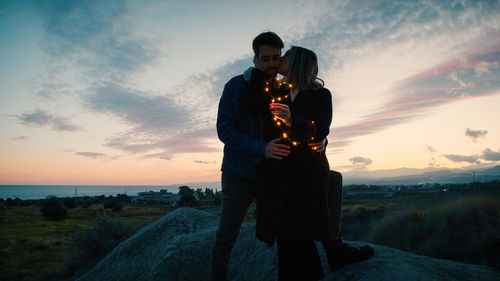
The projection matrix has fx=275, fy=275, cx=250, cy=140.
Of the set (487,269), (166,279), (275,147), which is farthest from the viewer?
(166,279)

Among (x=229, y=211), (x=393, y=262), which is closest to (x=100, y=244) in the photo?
(x=229, y=211)

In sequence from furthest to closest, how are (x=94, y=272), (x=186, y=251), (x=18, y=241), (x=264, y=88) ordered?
(x=18, y=241), (x=94, y=272), (x=186, y=251), (x=264, y=88)

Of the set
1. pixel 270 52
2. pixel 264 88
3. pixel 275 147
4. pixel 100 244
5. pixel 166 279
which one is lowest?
pixel 100 244

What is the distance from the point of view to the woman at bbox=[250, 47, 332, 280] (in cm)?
204

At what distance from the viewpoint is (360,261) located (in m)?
3.14

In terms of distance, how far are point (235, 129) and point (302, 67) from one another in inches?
34.1

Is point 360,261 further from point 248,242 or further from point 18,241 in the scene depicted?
point 18,241

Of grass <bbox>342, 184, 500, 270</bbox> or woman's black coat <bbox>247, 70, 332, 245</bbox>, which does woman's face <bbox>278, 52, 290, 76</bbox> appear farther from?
grass <bbox>342, 184, 500, 270</bbox>

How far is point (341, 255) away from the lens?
2988 mm

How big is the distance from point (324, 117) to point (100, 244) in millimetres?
9134

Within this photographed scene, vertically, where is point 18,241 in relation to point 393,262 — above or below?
below

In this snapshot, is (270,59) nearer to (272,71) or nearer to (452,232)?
(272,71)

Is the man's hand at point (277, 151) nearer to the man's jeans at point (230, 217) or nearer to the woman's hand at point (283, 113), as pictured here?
the woman's hand at point (283, 113)

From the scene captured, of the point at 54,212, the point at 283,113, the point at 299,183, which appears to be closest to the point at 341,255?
the point at 299,183
